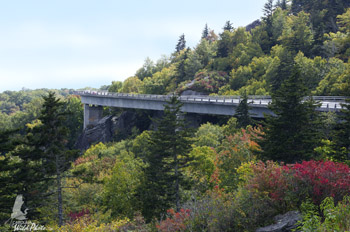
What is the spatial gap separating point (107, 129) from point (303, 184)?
63710mm

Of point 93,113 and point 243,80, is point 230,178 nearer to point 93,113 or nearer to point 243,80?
point 243,80

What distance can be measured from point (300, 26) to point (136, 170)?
6062cm

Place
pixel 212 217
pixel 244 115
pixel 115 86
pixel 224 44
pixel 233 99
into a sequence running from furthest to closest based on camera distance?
pixel 115 86
pixel 224 44
pixel 233 99
pixel 244 115
pixel 212 217

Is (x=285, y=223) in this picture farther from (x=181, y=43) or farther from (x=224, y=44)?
(x=181, y=43)

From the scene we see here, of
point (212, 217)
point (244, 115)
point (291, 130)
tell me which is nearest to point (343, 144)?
point (291, 130)

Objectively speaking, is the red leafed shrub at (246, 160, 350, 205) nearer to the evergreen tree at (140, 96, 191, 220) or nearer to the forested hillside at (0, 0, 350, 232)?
the forested hillside at (0, 0, 350, 232)

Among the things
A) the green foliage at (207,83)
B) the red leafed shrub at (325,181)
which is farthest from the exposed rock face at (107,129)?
the red leafed shrub at (325,181)

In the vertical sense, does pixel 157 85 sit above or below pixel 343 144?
above

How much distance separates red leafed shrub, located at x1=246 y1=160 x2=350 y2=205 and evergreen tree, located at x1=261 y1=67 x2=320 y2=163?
7.86 meters

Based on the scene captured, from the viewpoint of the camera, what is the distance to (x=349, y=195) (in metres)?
10.1

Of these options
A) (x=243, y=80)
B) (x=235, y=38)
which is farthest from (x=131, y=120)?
(x=235, y=38)

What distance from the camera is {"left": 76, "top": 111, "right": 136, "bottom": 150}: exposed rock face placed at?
68562 millimetres

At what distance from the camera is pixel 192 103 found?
173 ft

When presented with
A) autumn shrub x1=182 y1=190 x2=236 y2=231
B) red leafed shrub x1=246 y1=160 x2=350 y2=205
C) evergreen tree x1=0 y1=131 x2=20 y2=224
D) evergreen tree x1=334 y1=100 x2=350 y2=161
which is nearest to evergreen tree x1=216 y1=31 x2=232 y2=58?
evergreen tree x1=334 y1=100 x2=350 y2=161
